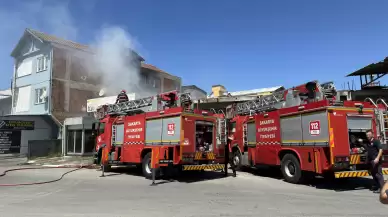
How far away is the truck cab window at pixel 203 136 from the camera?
10728mm

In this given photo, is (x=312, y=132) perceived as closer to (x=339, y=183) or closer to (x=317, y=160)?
(x=317, y=160)

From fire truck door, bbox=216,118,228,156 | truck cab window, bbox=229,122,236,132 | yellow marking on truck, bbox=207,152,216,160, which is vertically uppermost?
truck cab window, bbox=229,122,236,132

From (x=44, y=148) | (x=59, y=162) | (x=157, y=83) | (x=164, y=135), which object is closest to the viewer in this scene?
(x=164, y=135)

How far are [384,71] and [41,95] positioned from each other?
2479 cm

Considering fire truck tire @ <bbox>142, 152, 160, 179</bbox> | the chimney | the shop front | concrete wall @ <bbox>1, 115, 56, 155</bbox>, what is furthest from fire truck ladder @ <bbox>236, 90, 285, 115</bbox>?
concrete wall @ <bbox>1, 115, 56, 155</bbox>

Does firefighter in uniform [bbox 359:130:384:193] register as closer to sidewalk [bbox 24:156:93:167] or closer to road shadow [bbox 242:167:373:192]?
road shadow [bbox 242:167:373:192]

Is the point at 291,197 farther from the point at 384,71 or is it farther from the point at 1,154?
the point at 1,154

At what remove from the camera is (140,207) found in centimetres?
626

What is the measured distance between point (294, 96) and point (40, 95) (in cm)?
2086

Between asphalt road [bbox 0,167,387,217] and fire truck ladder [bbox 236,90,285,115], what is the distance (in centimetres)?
280

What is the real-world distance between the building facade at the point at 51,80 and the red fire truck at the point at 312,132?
17.4 meters

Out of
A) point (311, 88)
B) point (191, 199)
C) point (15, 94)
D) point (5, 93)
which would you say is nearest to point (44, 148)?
point (15, 94)

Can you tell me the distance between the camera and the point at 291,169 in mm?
9680

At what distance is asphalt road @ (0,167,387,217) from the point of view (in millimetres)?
5812
